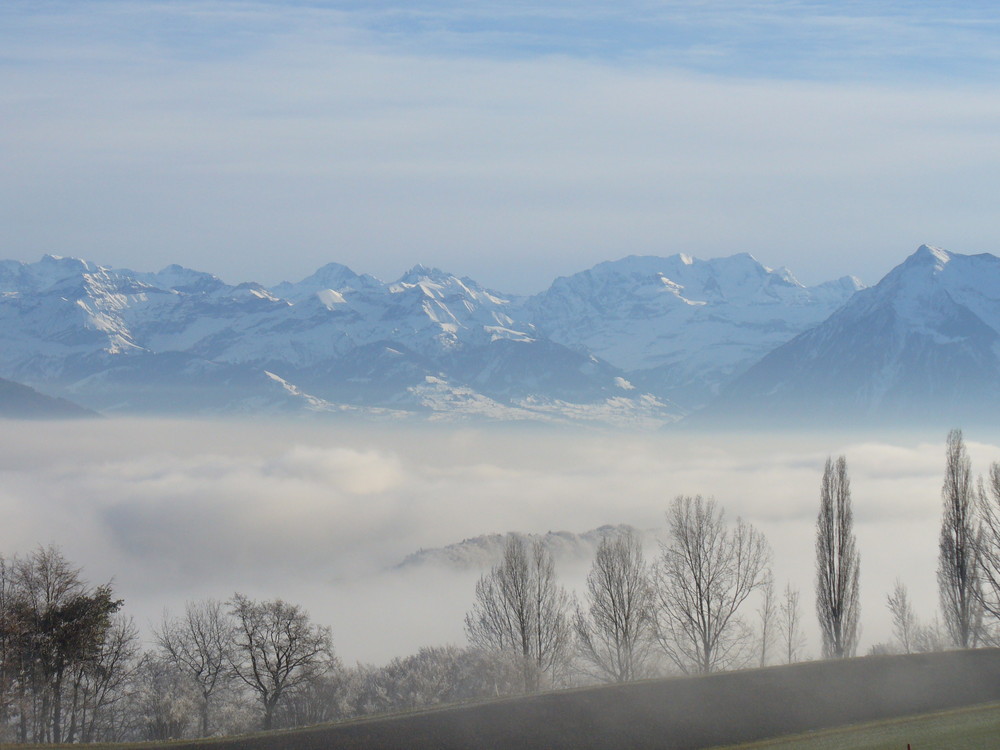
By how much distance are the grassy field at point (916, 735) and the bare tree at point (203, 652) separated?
5288 centimetres

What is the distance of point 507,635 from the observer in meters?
122

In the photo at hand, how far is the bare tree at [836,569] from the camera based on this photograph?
10781cm

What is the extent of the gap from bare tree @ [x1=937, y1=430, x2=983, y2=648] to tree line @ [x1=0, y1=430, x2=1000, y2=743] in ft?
0.50

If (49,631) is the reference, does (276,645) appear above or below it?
below

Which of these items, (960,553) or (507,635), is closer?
(960,553)

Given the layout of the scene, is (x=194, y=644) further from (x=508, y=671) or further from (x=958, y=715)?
(x=958, y=715)

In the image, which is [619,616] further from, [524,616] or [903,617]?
[903,617]

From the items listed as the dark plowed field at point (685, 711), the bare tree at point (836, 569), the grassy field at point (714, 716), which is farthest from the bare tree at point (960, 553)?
the grassy field at point (714, 716)

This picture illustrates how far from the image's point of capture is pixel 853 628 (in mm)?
110250

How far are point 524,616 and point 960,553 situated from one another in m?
42.1

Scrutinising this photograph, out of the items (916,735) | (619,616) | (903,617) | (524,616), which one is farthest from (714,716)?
(903,617)

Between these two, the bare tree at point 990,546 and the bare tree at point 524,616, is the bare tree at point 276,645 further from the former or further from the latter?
the bare tree at point 990,546

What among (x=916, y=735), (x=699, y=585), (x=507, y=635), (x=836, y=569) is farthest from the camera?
(x=507, y=635)

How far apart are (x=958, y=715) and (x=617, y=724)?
68.5ft
